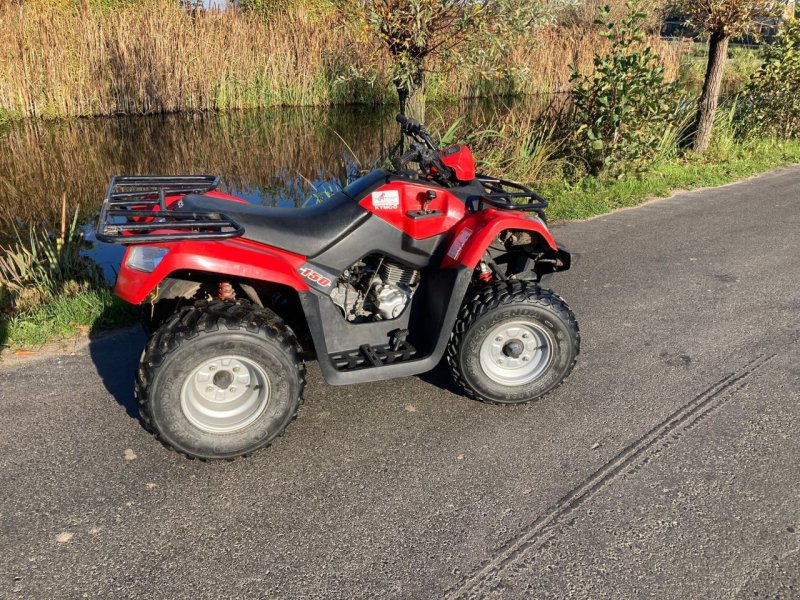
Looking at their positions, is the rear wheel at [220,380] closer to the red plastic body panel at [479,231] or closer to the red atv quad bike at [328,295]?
the red atv quad bike at [328,295]

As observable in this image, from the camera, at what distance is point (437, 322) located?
353 cm

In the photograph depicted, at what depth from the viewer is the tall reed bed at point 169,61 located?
12711 millimetres

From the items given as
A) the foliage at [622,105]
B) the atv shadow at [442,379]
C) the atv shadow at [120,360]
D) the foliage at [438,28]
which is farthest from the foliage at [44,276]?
the foliage at [622,105]

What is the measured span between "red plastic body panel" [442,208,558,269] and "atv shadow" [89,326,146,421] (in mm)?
1915

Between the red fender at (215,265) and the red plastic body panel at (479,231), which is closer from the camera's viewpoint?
the red fender at (215,265)

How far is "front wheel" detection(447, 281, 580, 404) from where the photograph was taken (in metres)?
3.54

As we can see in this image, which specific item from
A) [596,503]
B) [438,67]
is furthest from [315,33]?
[596,503]

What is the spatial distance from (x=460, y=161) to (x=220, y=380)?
170cm

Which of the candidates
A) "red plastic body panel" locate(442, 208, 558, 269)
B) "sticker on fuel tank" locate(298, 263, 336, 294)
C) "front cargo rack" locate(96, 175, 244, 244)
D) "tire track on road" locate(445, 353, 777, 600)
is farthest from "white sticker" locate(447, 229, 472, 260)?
"tire track on road" locate(445, 353, 777, 600)

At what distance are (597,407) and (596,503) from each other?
879mm

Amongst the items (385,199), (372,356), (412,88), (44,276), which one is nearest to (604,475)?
(372,356)

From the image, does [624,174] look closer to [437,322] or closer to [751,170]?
[751,170]

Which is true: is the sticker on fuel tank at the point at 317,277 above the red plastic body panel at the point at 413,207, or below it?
below

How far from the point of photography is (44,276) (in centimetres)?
527
